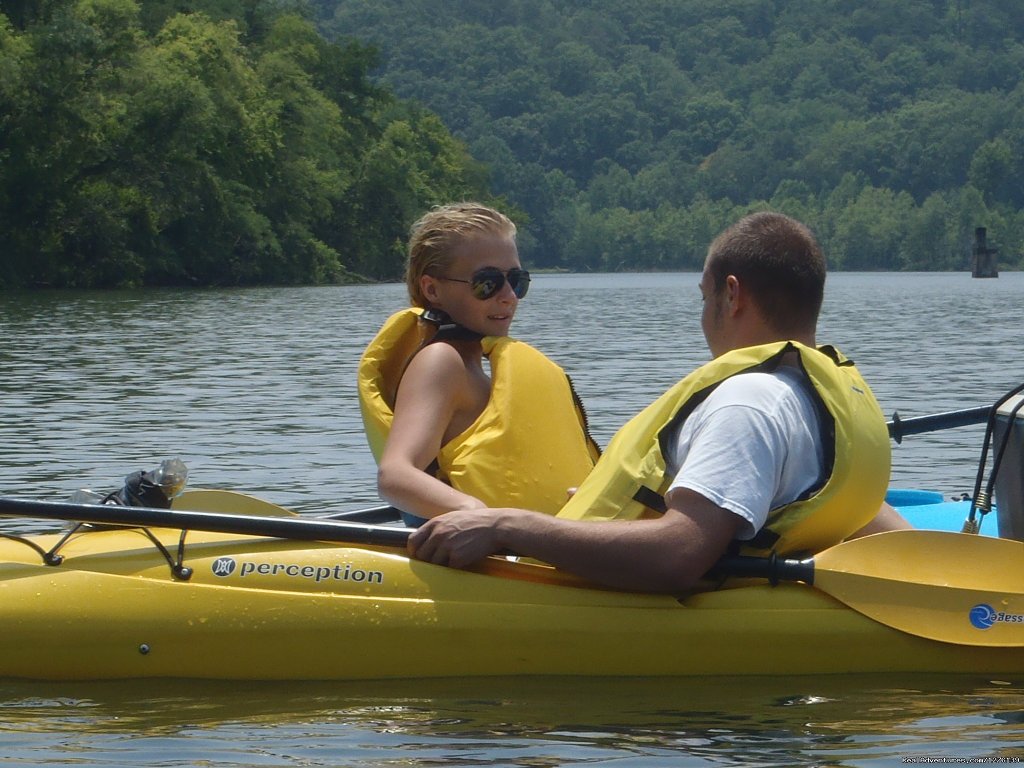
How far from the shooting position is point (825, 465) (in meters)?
4.21

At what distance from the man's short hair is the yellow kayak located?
26.3 inches

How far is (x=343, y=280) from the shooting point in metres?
67.7

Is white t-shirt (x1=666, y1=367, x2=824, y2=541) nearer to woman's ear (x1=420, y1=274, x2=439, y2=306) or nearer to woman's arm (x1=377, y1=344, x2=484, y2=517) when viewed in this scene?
woman's arm (x1=377, y1=344, x2=484, y2=517)

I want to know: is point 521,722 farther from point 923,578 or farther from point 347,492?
point 347,492

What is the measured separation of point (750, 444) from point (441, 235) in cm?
124

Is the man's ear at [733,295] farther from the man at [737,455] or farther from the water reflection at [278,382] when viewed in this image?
the water reflection at [278,382]

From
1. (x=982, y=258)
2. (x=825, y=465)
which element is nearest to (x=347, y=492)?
(x=825, y=465)

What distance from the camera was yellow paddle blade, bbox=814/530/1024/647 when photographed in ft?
14.8

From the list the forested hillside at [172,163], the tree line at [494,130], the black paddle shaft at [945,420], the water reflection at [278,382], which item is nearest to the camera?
the black paddle shaft at [945,420]

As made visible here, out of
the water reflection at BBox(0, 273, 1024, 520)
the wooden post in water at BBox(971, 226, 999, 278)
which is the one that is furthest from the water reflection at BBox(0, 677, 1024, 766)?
the wooden post in water at BBox(971, 226, 999, 278)

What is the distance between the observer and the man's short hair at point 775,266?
4.11m

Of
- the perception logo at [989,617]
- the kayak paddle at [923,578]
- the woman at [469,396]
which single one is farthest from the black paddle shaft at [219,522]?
the perception logo at [989,617]

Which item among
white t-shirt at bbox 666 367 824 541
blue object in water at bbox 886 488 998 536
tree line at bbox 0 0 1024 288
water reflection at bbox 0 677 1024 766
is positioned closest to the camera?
white t-shirt at bbox 666 367 824 541

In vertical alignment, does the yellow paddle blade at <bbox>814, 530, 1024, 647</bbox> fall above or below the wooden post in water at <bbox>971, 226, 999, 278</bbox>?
above
